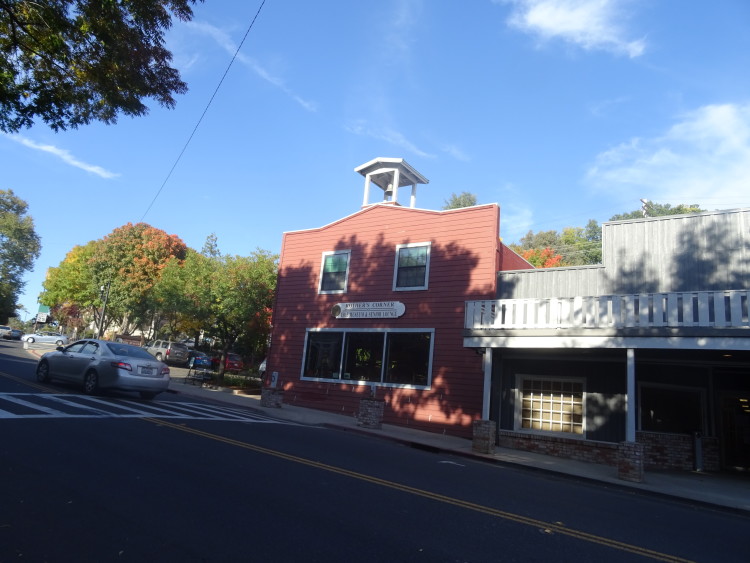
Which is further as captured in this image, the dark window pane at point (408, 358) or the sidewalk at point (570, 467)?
the dark window pane at point (408, 358)

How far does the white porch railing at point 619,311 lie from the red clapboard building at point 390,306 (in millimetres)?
1952

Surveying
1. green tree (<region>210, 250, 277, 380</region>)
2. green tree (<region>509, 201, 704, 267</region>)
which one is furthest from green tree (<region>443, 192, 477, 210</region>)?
green tree (<region>210, 250, 277, 380</region>)

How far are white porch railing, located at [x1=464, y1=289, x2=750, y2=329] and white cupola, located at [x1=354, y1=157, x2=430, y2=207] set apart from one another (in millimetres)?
6997

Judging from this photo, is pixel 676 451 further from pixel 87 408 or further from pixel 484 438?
pixel 87 408

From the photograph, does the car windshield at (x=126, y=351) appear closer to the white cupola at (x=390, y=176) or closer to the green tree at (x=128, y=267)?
the white cupola at (x=390, y=176)

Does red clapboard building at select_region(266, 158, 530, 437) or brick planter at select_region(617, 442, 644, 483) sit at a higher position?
red clapboard building at select_region(266, 158, 530, 437)

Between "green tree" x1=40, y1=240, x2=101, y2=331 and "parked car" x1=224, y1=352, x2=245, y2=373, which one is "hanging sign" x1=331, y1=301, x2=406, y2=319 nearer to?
"parked car" x1=224, y1=352, x2=245, y2=373

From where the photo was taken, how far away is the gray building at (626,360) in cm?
1236

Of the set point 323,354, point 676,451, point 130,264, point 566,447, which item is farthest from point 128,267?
point 676,451

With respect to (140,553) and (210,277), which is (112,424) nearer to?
(140,553)

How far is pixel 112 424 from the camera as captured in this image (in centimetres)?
902

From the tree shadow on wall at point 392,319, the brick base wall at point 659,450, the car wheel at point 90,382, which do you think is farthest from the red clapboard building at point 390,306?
the car wheel at point 90,382

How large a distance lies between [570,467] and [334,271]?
435 inches

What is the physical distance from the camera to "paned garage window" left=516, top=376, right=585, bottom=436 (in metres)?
14.0
